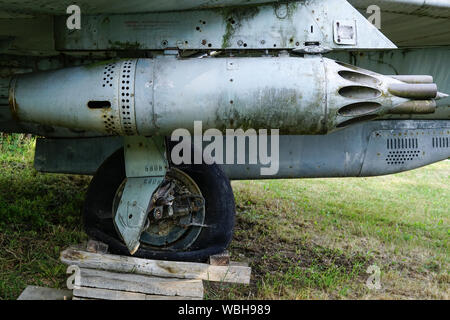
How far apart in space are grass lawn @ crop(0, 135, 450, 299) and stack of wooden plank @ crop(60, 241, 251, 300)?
0.17m

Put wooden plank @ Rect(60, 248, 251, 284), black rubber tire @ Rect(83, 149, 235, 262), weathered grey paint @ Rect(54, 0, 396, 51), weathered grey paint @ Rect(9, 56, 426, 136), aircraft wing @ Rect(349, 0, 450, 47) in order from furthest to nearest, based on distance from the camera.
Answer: black rubber tire @ Rect(83, 149, 235, 262), wooden plank @ Rect(60, 248, 251, 284), aircraft wing @ Rect(349, 0, 450, 47), weathered grey paint @ Rect(54, 0, 396, 51), weathered grey paint @ Rect(9, 56, 426, 136)

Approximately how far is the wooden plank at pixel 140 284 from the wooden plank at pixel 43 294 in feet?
0.43

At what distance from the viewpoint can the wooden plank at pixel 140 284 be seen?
2965mm

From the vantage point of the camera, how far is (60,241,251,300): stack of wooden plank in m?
2.96

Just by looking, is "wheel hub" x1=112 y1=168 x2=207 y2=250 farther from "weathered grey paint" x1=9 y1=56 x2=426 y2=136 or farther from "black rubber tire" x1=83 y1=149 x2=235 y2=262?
"weathered grey paint" x1=9 y1=56 x2=426 y2=136

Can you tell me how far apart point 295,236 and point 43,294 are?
2486mm

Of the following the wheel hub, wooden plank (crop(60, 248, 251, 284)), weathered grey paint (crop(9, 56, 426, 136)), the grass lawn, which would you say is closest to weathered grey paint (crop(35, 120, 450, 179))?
the wheel hub

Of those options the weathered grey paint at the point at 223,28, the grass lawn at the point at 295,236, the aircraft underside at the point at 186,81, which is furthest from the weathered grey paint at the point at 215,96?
the grass lawn at the point at 295,236

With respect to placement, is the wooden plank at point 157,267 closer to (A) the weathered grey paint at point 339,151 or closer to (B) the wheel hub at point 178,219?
(B) the wheel hub at point 178,219

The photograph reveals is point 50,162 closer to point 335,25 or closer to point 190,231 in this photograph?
point 190,231

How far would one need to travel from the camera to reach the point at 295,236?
178 inches

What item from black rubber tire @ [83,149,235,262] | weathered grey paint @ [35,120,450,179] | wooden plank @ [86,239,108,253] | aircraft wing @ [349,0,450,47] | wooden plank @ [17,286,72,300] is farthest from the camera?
weathered grey paint @ [35,120,450,179]

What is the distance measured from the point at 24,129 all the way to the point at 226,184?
1.84 meters

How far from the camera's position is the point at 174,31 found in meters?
2.78
